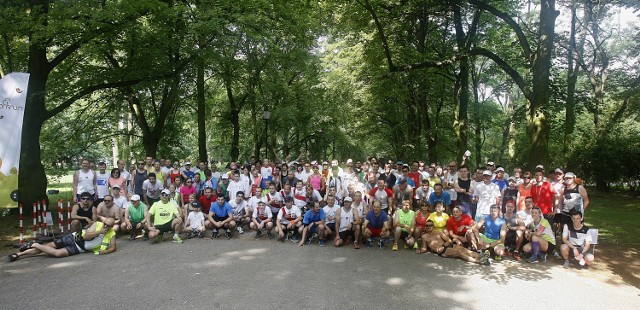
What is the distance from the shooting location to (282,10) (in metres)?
14.4

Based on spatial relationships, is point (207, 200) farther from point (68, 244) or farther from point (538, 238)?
point (538, 238)

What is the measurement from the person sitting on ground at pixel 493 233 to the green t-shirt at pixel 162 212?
6.97 m

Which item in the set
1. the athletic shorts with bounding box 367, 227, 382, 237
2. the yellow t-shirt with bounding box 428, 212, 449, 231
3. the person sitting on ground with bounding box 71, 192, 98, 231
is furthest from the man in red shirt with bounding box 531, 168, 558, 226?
the person sitting on ground with bounding box 71, 192, 98, 231

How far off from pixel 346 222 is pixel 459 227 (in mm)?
2530

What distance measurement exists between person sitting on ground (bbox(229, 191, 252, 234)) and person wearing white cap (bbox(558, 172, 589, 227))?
7.45m

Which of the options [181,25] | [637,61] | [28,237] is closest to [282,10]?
[181,25]

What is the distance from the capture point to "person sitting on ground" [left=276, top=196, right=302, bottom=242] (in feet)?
29.6

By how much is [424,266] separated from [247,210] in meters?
4.71

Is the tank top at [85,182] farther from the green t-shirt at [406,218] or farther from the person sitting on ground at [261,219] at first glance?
the green t-shirt at [406,218]

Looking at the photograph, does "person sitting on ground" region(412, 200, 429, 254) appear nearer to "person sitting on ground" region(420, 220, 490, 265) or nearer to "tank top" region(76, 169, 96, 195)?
"person sitting on ground" region(420, 220, 490, 265)

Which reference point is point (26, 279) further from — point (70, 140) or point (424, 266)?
point (70, 140)

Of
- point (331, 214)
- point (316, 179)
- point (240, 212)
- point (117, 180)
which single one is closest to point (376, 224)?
point (331, 214)

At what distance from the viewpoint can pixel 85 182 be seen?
963 cm

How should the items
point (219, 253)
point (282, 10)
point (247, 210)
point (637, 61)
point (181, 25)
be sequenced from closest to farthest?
point (219, 253)
point (247, 210)
point (181, 25)
point (282, 10)
point (637, 61)
